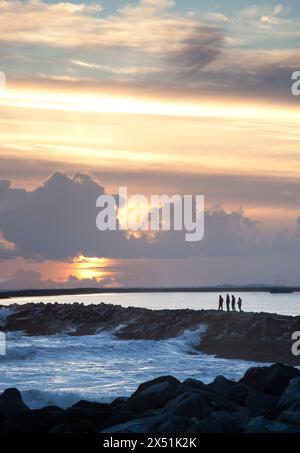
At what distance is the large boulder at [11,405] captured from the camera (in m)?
22.7

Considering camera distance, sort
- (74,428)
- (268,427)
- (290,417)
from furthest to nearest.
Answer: (290,417)
(74,428)
(268,427)

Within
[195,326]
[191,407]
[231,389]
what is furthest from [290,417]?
[195,326]

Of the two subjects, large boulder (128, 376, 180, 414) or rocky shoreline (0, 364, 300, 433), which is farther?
large boulder (128, 376, 180, 414)

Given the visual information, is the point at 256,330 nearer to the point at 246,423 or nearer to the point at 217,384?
the point at 217,384

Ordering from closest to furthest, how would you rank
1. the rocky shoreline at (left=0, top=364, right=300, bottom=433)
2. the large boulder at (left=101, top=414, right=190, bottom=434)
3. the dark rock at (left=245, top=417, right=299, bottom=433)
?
the large boulder at (left=101, top=414, right=190, bottom=434), the dark rock at (left=245, top=417, right=299, bottom=433), the rocky shoreline at (left=0, top=364, right=300, bottom=433)

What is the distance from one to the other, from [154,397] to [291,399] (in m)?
3.83

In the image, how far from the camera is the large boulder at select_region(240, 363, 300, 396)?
85.8 feet

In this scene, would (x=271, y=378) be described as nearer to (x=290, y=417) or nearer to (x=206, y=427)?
(x=290, y=417)

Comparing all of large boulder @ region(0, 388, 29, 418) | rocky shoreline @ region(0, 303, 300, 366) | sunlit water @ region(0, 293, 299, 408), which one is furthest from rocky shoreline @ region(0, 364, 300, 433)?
rocky shoreline @ region(0, 303, 300, 366)

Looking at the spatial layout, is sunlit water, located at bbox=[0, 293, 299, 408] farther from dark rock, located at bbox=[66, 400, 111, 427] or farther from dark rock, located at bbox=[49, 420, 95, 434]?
dark rock, located at bbox=[49, 420, 95, 434]

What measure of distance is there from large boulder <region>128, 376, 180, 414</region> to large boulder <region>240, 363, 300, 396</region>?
3.38m

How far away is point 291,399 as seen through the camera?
2295cm

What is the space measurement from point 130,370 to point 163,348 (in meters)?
9.74

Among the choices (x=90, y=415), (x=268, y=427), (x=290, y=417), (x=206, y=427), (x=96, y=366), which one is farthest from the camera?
(x=96, y=366)
